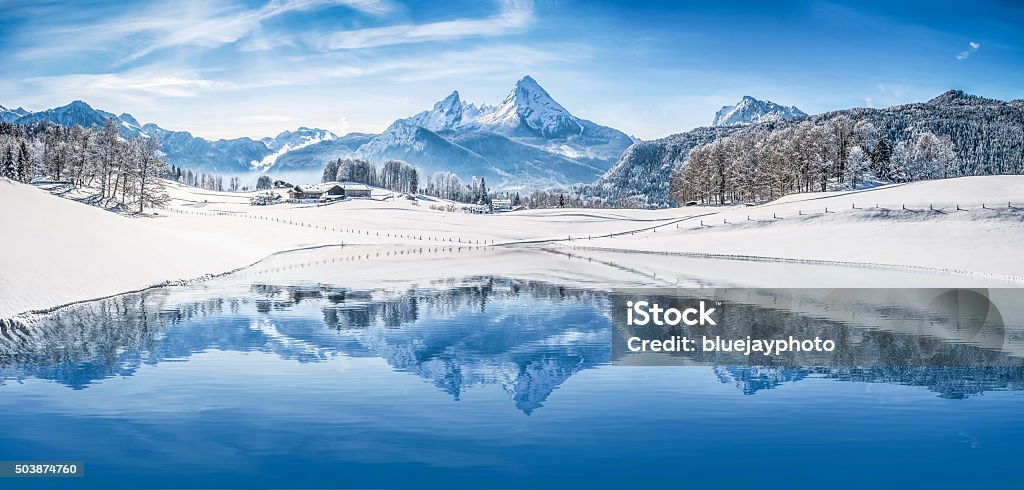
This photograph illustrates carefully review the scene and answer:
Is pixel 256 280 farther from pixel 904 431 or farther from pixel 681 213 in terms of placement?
pixel 681 213

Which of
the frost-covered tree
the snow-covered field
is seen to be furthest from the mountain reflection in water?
the frost-covered tree

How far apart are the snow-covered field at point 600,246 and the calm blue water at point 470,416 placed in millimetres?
14981

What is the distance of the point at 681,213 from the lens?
468 feet

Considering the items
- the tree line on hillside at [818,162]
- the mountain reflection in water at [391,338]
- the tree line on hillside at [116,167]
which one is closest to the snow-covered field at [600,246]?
the mountain reflection in water at [391,338]

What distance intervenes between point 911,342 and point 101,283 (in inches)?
1601

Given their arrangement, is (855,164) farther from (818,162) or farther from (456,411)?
(456,411)

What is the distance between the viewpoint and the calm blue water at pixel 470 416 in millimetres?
13992

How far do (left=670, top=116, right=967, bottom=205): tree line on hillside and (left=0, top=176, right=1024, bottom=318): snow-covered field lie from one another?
23.1 meters

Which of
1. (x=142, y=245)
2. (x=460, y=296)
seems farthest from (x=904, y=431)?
(x=142, y=245)

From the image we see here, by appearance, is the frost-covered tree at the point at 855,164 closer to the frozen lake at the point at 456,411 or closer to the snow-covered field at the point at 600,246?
the snow-covered field at the point at 600,246

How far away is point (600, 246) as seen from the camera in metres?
97.0

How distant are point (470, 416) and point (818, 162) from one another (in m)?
127

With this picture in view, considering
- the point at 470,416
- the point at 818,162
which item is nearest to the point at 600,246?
the point at 818,162

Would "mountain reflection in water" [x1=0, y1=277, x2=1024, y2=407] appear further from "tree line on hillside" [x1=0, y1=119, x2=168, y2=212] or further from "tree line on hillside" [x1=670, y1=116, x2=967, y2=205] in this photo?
"tree line on hillside" [x1=670, y1=116, x2=967, y2=205]
